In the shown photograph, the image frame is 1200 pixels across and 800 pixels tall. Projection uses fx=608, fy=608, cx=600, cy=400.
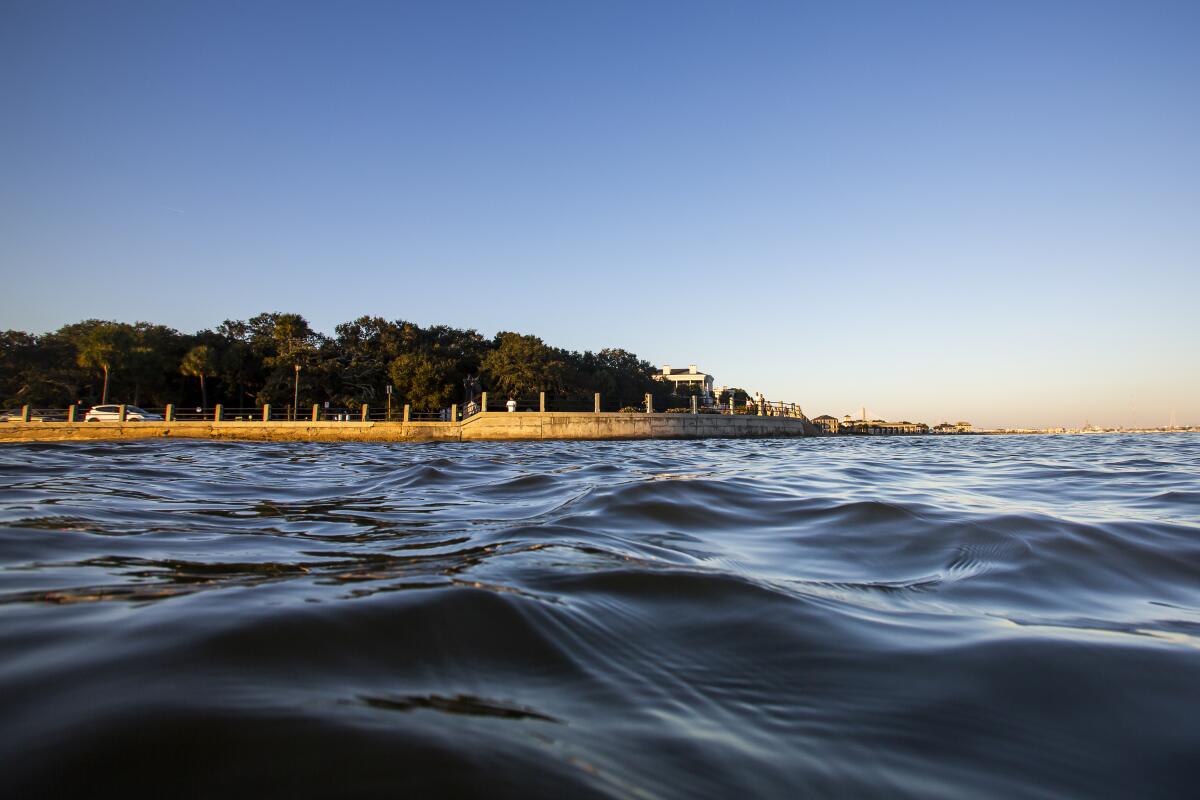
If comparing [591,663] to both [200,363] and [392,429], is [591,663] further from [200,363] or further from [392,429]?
[200,363]

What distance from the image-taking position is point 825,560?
223 centimetres

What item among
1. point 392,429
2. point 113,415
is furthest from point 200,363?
point 392,429

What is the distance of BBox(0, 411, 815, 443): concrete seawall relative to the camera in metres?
25.2

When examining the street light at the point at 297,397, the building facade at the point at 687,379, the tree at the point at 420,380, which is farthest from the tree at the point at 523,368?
the building facade at the point at 687,379

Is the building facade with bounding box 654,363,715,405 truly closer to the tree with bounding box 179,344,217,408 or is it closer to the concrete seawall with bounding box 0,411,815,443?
the concrete seawall with bounding box 0,411,815,443

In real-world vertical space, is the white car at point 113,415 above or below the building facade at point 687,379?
below

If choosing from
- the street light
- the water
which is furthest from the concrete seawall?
the water

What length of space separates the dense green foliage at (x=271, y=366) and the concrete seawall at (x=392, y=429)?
26.8ft

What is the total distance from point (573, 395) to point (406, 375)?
1025 centimetres

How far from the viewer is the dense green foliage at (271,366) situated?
36094mm

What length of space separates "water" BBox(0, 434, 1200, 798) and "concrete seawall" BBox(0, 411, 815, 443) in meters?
25.0

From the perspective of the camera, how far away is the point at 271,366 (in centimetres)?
3691

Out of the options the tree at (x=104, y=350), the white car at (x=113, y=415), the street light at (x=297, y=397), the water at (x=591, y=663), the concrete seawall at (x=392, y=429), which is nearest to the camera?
the water at (x=591, y=663)

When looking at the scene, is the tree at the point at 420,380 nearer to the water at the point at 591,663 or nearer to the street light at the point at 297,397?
the street light at the point at 297,397
